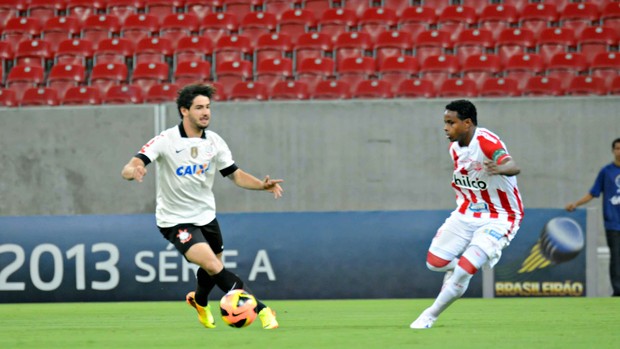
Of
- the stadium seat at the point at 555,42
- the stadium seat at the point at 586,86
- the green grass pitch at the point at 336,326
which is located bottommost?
the green grass pitch at the point at 336,326

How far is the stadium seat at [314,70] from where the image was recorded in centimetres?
1653

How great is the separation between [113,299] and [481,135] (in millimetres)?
6382

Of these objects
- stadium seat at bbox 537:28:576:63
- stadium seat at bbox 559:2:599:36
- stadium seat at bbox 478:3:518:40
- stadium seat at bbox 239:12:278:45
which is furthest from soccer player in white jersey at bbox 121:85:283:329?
stadium seat at bbox 559:2:599:36

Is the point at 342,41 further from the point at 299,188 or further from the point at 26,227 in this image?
the point at 26,227

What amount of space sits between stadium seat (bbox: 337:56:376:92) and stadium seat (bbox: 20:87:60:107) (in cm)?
485

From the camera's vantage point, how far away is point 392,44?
17.4m

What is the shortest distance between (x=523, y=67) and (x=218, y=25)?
5727mm

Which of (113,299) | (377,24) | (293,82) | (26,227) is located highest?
(377,24)

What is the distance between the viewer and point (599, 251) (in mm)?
13586

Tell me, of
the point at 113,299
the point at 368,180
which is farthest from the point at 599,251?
the point at 113,299

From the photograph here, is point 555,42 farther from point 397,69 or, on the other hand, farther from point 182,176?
point 182,176

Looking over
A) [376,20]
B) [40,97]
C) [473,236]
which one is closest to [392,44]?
[376,20]

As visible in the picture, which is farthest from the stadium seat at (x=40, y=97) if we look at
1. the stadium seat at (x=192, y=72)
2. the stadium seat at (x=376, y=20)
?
the stadium seat at (x=376, y=20)

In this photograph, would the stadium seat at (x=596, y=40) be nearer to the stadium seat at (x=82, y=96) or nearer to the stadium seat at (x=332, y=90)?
the stadium seat at (x=332, y=90)
